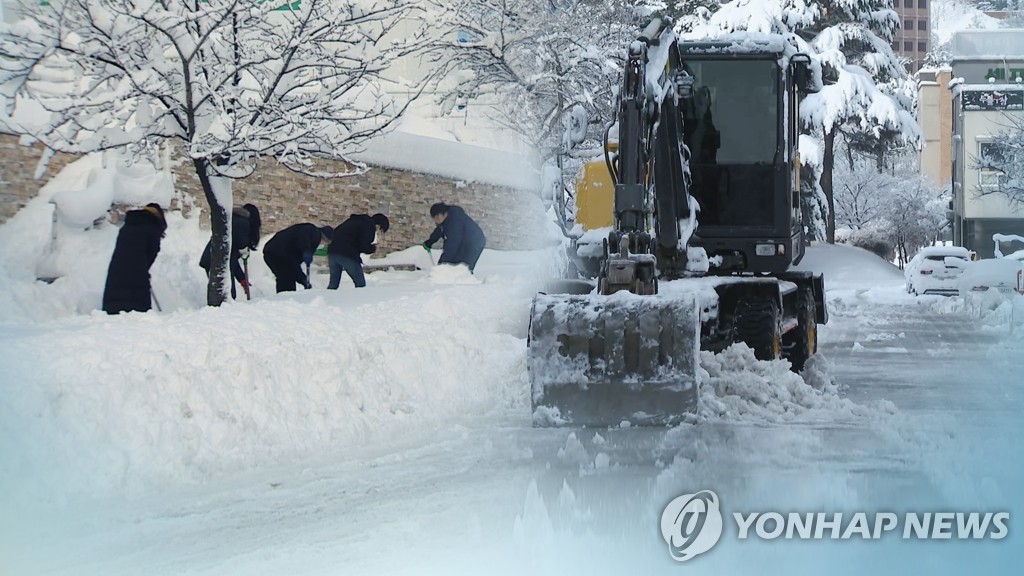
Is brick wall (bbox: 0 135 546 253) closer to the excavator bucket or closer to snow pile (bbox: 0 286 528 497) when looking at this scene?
snow pile (bbox: 0 286 528 497)

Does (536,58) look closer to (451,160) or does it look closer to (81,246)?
(451,160)

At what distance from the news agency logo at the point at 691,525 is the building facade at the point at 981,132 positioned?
52465 mm

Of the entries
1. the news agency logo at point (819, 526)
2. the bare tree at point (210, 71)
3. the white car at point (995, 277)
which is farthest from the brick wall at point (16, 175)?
the white car at point (995, 277)

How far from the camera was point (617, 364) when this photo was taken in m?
7.90

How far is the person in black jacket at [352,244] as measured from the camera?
16.6m

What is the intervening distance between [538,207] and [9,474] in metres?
21.7

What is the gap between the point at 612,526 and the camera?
5.32 metres

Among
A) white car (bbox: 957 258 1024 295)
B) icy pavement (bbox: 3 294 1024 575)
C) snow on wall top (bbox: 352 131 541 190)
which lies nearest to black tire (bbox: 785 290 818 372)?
icy pavement (bbox: 3 294 1024 575)

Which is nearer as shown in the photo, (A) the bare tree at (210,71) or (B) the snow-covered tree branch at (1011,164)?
(A) the bare tree at (210,71)

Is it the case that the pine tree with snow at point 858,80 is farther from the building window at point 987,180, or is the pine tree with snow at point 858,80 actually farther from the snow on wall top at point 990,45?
the snow on wall top at point 990,45

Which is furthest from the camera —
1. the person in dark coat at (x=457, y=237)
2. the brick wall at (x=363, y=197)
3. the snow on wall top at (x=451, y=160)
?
the snow on wall top at (x=451, y=160)

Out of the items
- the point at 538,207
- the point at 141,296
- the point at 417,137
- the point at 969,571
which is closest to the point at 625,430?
the point at 969,571

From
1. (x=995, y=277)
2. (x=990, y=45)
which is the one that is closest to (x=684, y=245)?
(x=995, y=277)

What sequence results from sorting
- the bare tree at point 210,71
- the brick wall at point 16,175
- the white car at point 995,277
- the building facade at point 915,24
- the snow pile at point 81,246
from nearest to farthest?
the bare tree at point 210,71 < the snow pile at point 81,246 < the brick wall at point 16,175 < the white car at point 995,277 < the building facade at point 915,24
